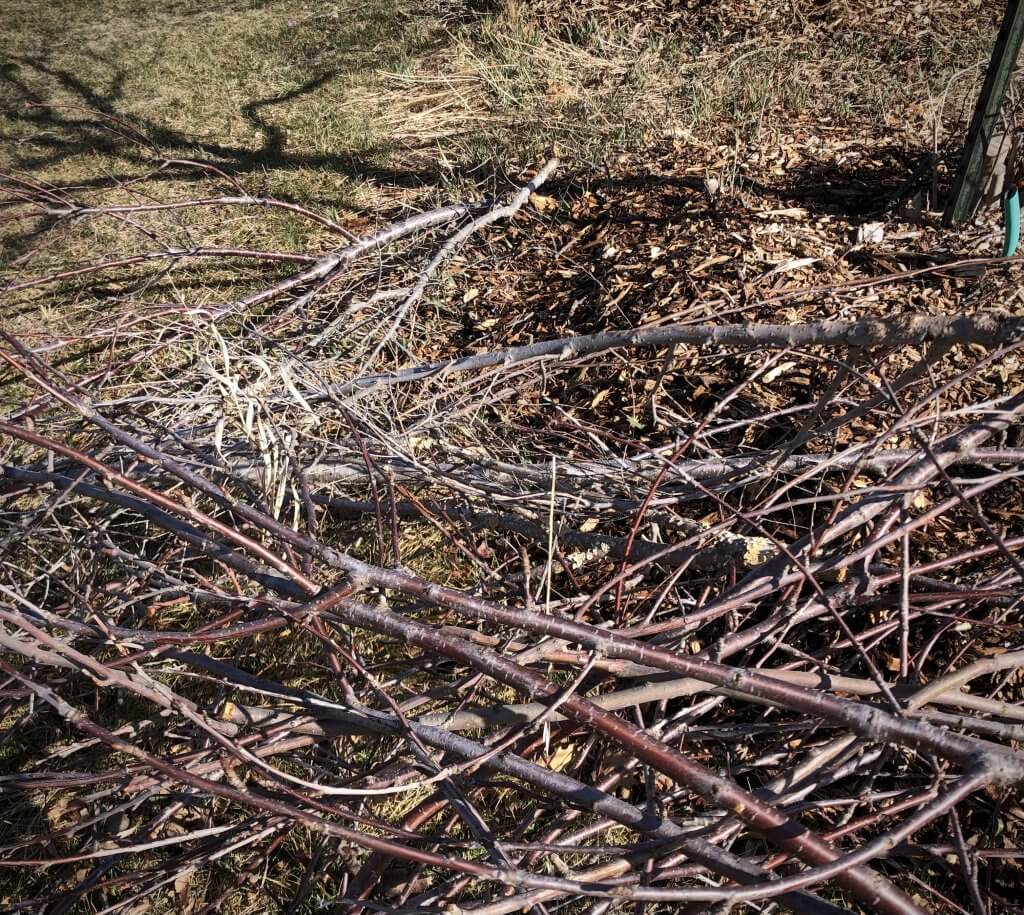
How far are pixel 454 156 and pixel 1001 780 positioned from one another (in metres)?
4.14

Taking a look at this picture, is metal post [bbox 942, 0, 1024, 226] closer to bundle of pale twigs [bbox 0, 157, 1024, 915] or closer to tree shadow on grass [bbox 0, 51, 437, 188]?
bundle of pale twigs [bbox 0, 157, 1024, 915]

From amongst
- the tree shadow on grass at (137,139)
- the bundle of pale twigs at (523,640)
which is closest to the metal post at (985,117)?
the bundle of pale twigs at (523,640)

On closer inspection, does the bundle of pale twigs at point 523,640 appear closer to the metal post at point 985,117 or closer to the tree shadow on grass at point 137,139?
the metal post at point 985,117

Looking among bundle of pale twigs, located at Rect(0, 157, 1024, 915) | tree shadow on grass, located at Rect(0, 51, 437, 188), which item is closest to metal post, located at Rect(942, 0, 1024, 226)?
bundle of pale twigs, located at Rect(0, 157, 1024, 915)

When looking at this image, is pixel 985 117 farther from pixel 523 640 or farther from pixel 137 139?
pixel 137 139

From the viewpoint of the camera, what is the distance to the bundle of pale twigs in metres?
1.32

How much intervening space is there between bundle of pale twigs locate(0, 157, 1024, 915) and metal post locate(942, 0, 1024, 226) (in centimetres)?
73

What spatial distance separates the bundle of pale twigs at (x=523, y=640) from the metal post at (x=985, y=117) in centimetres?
73

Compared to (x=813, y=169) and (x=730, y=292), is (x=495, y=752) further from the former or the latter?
(x=813, y=169)

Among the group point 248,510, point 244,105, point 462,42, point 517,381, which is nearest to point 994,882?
point 248,510

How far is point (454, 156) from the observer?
14.8ft

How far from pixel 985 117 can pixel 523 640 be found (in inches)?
100

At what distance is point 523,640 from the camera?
220 centimetres

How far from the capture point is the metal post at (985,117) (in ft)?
9.11
